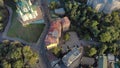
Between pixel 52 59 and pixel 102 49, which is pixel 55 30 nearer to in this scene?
pixel 52 59

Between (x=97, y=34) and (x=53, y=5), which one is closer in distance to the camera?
(x=97, y=34)

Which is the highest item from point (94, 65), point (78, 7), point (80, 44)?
point (78, 7)

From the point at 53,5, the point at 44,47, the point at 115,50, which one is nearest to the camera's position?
the point at 115,50

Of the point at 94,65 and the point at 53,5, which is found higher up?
the point at 53,5

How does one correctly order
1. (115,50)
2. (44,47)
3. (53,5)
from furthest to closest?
(53,5) < (44,47) < (115,50)

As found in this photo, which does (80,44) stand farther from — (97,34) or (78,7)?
(78,7)

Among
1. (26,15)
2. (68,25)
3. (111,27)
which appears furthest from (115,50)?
(26,15)

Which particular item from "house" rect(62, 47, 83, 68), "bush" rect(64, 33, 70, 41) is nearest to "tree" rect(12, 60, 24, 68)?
"house" rect(62, 47, 83, 68)
